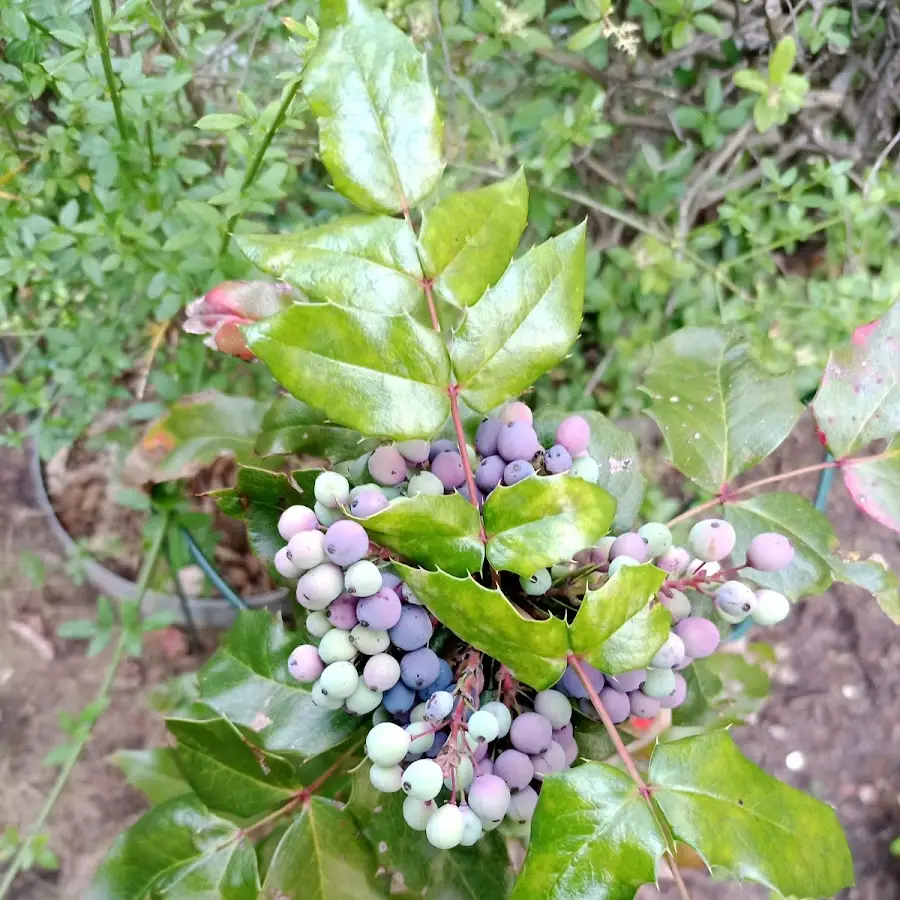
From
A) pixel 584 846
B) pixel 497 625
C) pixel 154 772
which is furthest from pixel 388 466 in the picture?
pixel 154 772

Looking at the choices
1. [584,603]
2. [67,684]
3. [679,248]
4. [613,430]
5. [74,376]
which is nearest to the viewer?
[584,603]

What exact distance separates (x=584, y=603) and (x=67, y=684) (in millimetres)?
1144

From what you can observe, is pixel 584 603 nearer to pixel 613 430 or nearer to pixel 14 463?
pixel 613 430

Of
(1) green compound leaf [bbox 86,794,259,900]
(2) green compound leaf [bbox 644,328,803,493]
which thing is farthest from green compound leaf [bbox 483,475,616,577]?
(1) green compound leaf [bbox 86,794,259,900]

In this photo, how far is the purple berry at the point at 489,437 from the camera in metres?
0.51

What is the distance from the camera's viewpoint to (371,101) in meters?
0.51

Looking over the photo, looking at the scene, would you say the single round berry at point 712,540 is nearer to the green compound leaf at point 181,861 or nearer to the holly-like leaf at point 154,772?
the green compound leaf at point 181,861

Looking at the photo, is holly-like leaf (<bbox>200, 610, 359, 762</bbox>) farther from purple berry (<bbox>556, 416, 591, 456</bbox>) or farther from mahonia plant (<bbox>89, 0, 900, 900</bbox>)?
purple berry (<bbox>556, 416, 591, 456</bbox>)

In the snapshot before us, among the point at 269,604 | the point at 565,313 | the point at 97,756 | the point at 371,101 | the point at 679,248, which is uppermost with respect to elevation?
the point at 371,101

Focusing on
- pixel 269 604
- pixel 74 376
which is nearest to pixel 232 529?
pixel 269 604

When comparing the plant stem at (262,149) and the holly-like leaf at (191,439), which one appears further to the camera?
the holly-like leaf at (191,439)

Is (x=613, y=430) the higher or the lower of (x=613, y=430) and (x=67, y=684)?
the higher

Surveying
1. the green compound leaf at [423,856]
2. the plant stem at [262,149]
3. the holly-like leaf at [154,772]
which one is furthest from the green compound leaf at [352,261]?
the holly-like leaf at [154,772]

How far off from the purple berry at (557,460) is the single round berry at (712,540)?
0.09 m
